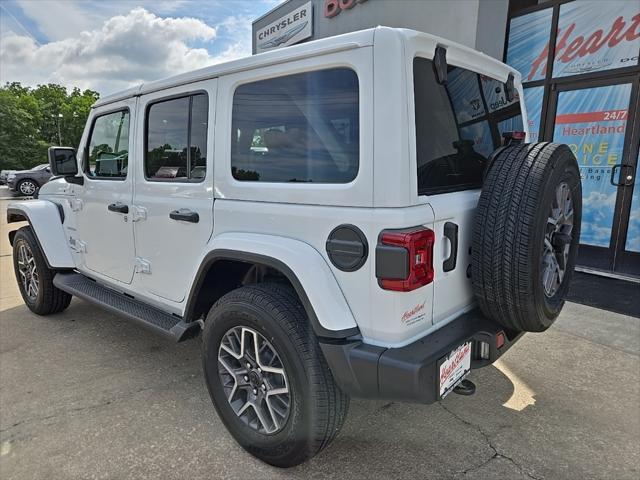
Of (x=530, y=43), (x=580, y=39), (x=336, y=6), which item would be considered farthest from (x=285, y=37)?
(x=580, y=39)

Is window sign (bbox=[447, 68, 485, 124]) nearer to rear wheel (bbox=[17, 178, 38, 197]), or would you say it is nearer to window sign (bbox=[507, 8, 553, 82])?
window sign (bbox=[507, 8, 553, 82])

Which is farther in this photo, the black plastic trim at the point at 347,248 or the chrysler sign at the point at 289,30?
the chrysler sign at the point at 289,30

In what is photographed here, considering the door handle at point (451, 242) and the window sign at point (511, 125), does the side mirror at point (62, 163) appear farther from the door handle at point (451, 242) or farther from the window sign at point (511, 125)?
the window sign at point (511, 125)

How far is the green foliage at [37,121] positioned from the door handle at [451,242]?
4218cm

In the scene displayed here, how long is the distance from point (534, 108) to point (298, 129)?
5.48 meters

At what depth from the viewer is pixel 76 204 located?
3748mm

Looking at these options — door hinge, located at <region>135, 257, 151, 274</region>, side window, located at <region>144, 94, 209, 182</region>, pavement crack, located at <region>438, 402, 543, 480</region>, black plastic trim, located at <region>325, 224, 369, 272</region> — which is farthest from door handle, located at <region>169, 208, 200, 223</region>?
pavement crack, located at <region>438, 402, 543, 480</region>

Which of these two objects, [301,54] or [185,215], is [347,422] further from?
[301,54]

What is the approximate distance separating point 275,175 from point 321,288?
650 mm

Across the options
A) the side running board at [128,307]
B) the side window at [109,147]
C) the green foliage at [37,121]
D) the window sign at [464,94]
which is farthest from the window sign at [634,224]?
the green foliage at [37,121]

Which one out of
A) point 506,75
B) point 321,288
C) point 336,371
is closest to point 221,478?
point 336,371

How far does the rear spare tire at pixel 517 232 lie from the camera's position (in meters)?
1.95

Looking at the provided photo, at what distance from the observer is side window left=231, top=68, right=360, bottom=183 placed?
194 centimetres

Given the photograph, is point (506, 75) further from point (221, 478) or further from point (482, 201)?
point (221, 478)
